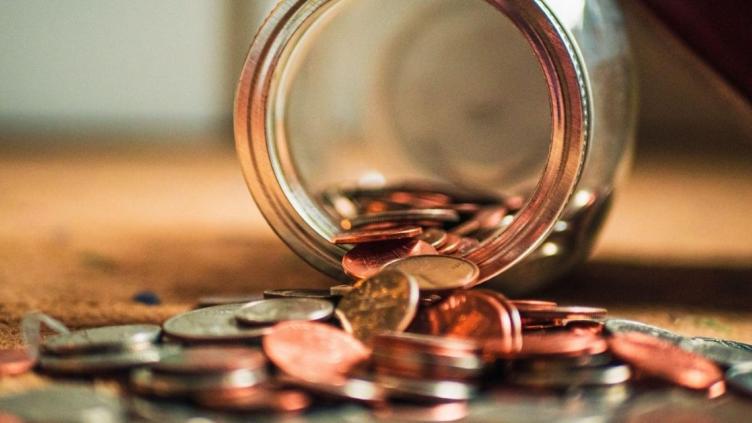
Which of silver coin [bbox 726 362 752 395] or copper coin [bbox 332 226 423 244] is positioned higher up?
copper coin [bbox 332 226 423 244]

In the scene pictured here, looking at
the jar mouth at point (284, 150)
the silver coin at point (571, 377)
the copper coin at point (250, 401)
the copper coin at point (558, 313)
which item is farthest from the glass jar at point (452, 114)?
the copper coin at point (250, 401)

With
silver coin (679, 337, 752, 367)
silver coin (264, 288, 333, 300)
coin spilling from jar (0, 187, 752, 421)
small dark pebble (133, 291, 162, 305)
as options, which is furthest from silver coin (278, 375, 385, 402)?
small dark pebble (133, 291, 162, 305)

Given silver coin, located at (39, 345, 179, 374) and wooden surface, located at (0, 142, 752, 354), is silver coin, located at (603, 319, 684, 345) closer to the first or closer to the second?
wooden surface, located at (0, 142, 752, 354)

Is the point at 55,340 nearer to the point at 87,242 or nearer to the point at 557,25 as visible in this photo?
the point at 557,25

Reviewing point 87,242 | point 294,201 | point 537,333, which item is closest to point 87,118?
point 87,242

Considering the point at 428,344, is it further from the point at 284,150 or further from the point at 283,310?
the point at 284,150

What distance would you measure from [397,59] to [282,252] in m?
0.46

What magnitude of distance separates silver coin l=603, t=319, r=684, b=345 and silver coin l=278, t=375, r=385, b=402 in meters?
0.27

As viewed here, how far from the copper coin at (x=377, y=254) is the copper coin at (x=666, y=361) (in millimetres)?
240

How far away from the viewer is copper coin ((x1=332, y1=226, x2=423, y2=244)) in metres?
0.89

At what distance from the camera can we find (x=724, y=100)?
120 centimetres

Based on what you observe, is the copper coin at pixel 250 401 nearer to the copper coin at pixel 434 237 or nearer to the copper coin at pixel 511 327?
the copper coin at pixel 511 327

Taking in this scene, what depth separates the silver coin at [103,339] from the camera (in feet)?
2.46

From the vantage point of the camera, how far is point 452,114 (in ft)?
5.09
